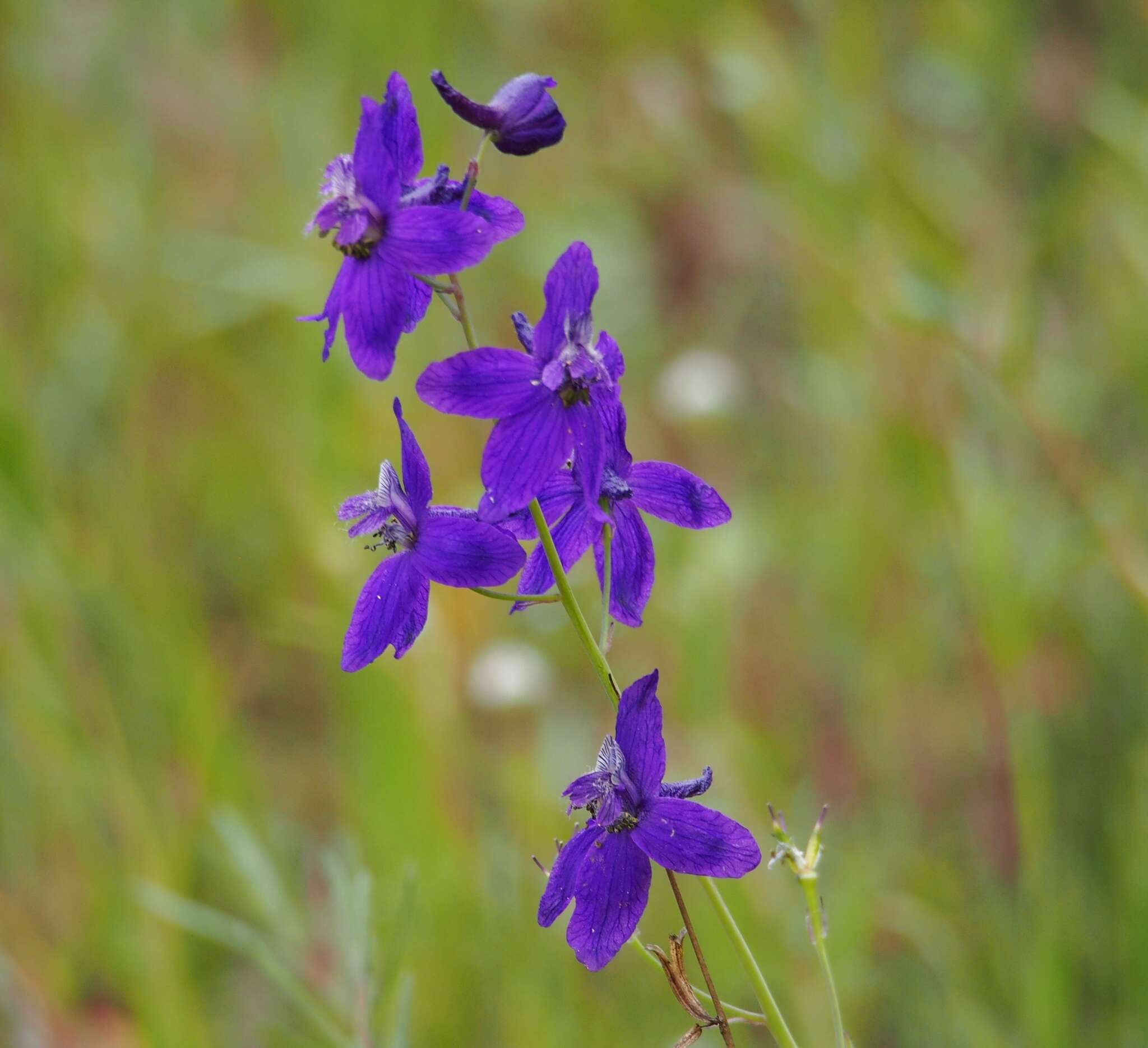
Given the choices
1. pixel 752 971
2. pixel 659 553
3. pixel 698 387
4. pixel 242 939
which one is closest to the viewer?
pixel 752 971

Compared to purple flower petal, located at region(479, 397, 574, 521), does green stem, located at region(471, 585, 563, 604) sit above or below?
below

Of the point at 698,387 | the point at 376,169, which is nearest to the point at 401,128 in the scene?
the point at 376,169

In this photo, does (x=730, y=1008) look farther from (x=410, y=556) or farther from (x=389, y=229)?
(x=389, y=229)

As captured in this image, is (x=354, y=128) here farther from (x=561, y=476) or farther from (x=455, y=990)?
(x=561, y=476)

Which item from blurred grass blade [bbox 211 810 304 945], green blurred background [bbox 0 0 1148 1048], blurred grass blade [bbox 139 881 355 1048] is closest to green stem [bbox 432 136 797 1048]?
green blurred background [bbox 0 0 1148 1048]

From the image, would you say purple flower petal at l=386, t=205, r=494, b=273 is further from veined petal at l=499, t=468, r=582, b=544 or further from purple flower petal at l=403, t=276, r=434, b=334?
veined petal at l=499, t=468, r=582, b=544

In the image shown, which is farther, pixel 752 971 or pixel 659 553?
pixel 659 553

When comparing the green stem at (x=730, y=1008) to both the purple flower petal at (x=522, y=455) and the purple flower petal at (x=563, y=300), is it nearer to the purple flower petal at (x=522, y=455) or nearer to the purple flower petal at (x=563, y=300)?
the purple flower petal at (x=522, y=455)
